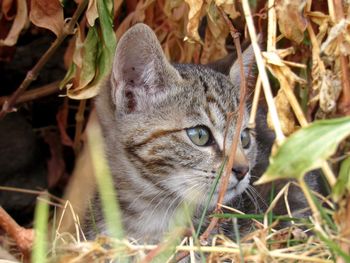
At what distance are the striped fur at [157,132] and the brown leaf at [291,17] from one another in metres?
0.44

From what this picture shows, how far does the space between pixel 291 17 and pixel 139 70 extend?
2.29ft

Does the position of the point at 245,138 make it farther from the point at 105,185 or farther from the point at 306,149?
the point at 306,149

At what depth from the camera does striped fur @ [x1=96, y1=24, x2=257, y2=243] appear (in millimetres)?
2746

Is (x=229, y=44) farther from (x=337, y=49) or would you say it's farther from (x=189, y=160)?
(x=337, y=49)

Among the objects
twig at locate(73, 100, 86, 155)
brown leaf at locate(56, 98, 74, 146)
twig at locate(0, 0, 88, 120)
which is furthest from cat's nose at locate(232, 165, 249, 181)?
brown leaf at locate(56, 98, 74, 146)

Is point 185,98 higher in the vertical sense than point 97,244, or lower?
higher

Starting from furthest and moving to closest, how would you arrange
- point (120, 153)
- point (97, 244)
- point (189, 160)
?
point (120, 153), point (189, 160), point (97, 244)

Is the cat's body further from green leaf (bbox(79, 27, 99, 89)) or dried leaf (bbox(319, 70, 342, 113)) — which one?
dried leaf (bbox(319, 70, 342, 113))

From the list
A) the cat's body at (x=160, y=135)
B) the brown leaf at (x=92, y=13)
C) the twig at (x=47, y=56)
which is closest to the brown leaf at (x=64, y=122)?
the twig at (x=47, y=56)

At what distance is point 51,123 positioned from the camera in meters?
4.52

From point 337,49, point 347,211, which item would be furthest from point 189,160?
point 347,211

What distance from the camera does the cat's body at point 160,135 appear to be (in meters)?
2.74

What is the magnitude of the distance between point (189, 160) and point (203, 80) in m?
0.43

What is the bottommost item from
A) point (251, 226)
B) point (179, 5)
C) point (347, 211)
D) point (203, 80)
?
point (251, 226)
